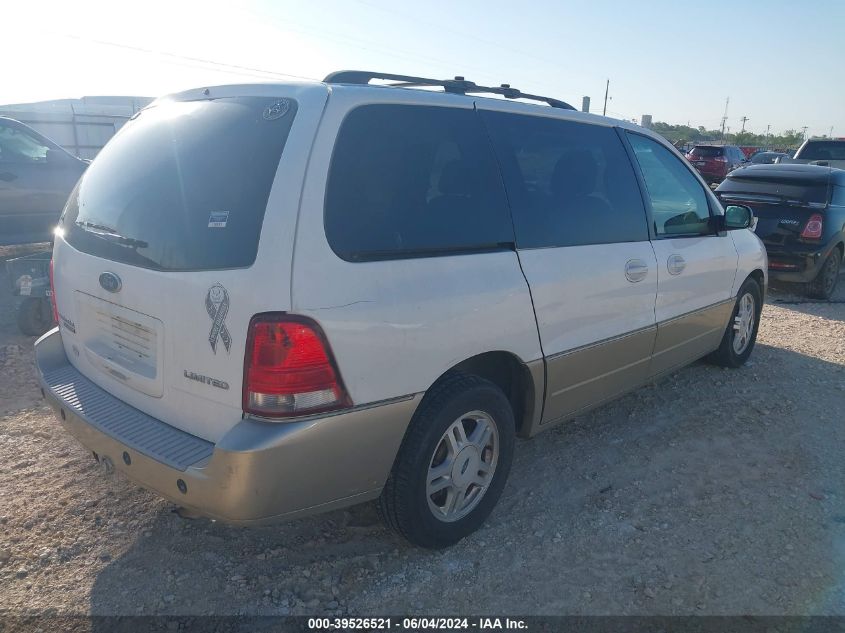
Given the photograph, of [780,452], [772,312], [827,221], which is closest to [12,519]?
[780,452]

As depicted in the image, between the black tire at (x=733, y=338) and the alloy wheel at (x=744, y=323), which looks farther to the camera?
the alloy wheel at (x=744, y=323)

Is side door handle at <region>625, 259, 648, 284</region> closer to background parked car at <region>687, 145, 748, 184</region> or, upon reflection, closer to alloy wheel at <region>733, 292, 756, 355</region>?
alloy wheel at <region>733, 292, 756, 355</region>

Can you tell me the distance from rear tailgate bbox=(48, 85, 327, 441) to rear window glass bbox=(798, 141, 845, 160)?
52.1 ft

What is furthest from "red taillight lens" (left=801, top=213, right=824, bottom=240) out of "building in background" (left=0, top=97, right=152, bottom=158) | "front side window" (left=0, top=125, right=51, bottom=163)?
"building in background" (left=0, top=97, right=152, bottom=158)

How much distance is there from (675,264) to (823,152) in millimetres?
13785

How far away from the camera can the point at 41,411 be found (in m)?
4.21

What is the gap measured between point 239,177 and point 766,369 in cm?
489

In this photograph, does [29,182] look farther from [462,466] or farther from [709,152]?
[709,152]

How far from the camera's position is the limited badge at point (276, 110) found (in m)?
2.41

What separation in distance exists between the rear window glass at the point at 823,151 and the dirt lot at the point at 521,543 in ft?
43.5

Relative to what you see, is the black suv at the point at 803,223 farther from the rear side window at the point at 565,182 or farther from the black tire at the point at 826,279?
the rear side window at the point at 565,182

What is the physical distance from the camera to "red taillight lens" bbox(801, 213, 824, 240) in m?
7.79

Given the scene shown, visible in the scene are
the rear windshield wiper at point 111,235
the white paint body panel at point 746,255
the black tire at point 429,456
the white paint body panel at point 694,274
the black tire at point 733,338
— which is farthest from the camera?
the black tire at point 733,338

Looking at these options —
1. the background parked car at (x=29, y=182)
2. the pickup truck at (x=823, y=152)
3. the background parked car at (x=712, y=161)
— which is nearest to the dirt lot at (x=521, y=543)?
the background parked car at (x=29, y=182)
